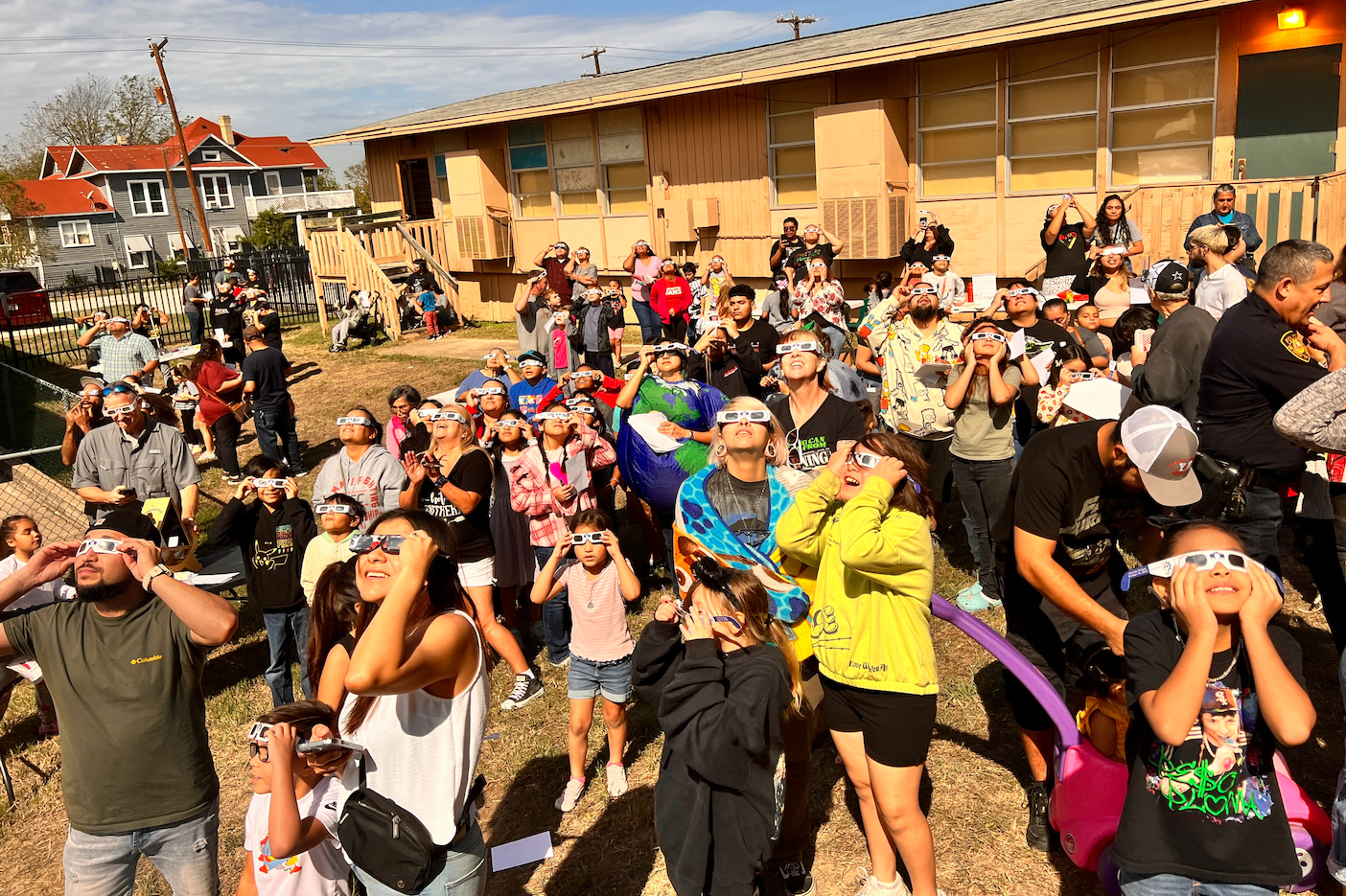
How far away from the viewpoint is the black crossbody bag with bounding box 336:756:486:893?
2750 millimetres

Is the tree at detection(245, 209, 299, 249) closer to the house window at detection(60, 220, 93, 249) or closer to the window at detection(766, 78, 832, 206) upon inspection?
the house window at detection(60, 220, 93, 249)

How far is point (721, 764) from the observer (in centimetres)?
291

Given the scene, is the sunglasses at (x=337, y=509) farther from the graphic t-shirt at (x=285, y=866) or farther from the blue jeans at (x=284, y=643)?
the graphic t-shirt at (x=285, y=866)

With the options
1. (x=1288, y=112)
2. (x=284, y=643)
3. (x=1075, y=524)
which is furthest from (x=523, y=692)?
(x=1288, y=112)

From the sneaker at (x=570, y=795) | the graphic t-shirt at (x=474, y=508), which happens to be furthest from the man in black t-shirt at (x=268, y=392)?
the sneaker at (x=570, y=795)

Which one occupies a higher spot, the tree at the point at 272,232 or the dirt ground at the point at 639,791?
the tree at the point at 272,232

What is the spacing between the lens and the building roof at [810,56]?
40.2 feet

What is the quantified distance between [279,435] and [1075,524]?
33.7ft

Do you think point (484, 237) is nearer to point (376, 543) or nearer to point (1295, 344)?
point (1295, 344)

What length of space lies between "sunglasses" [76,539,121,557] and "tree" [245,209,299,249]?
1591 inches

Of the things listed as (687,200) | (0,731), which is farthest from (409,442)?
(687,200)

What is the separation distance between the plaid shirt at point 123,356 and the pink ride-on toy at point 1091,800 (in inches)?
425

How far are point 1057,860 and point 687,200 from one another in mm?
14958

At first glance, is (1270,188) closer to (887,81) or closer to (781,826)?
(887,81)
